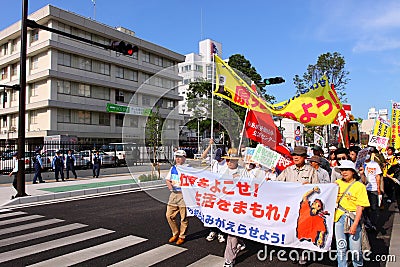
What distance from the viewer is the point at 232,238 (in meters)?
4.94

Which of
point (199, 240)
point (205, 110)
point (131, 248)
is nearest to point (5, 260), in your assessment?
point (131, 248)

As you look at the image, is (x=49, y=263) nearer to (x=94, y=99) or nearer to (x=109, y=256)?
(x=109, y=256)

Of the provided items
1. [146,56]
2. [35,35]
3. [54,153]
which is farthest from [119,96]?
[54,153]

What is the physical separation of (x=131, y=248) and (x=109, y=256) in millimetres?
501

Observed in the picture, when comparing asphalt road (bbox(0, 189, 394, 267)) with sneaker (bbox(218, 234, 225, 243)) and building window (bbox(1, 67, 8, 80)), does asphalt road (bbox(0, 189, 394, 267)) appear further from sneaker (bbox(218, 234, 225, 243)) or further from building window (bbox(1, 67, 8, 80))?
building window (bbox(1, 67, 8, 80))

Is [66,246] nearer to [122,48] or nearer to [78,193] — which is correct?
[122,48]

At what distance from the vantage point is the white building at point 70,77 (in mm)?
32281

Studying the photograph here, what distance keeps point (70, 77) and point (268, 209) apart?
3255 centimetres

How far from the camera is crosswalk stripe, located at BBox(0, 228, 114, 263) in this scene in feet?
18.0

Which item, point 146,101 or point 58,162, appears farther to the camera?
point 58,162

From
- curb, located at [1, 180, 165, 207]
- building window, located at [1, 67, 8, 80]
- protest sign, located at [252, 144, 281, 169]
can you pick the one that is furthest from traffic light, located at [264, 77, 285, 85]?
building window, located at [1, 67, 8, 80]

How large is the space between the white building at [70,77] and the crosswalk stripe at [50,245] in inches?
937

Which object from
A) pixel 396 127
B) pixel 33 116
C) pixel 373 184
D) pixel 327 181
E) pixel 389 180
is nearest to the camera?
pixel 327 181

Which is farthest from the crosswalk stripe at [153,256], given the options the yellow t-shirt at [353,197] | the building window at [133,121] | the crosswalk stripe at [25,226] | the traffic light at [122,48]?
the traffic light at [122,48]
